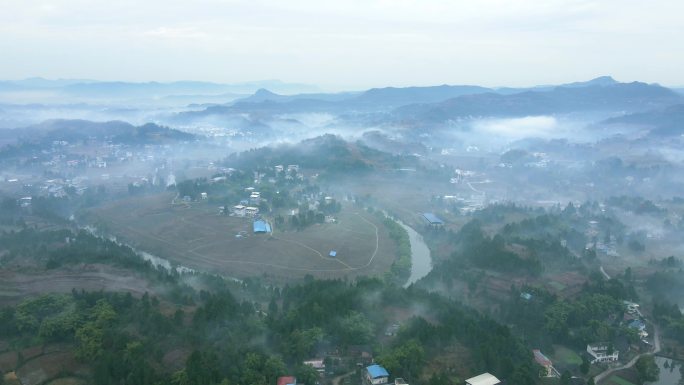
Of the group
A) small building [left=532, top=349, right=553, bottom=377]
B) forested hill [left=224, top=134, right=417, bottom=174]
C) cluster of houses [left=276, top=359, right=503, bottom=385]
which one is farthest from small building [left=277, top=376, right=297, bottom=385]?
forested hill [left=224, top=134, right=417, bottom=174]

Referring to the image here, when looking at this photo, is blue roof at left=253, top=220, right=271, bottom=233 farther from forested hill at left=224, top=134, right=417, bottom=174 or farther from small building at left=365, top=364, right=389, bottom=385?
small building at left=365, top=364, right=389, bottom=385

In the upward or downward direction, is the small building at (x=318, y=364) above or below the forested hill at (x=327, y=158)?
below

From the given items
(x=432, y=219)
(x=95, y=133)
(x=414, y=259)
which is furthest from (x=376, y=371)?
(x=95, y=133)

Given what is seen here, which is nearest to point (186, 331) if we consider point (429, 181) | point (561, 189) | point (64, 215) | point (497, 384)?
point (497, 384)

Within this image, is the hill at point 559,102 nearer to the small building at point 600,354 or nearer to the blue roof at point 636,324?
the blue roof at point 636,324

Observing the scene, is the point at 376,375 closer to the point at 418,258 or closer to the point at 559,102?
the point at 418,258

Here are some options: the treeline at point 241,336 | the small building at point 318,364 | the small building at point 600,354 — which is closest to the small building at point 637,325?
the small building at point 600,354
